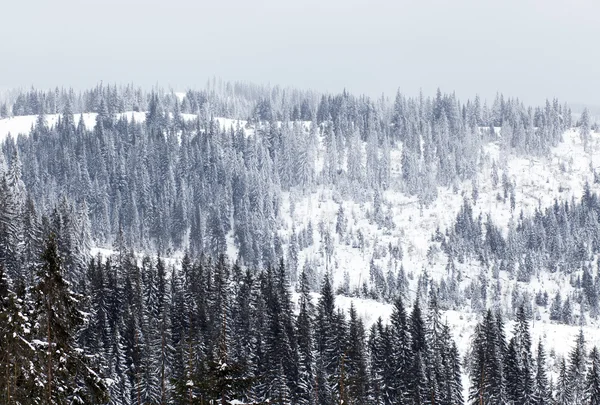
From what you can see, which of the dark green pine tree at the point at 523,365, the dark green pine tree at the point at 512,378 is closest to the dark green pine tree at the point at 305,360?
the dark green pine tree at the point at 512,378

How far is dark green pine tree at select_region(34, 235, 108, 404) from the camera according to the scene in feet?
57.8

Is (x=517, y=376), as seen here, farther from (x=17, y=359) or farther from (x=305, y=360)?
(x=17, y=359)

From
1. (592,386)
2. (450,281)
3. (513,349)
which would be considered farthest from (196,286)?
(450,281)

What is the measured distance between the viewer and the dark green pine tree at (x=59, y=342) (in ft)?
57.8

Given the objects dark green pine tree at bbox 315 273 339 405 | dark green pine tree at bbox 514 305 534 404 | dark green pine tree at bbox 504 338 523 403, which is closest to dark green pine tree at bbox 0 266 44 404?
dark green pine tree at bbox 315 273 339 405

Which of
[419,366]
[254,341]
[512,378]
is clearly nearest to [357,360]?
[419,366]

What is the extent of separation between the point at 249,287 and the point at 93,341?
26.9 m

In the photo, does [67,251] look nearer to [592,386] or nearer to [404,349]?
[404,349]

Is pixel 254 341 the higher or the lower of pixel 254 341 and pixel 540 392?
the higher

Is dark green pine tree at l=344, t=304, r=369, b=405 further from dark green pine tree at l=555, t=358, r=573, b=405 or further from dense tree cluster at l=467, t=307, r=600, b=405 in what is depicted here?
dark green pine tree at l=555, t=358, r=573, b=405

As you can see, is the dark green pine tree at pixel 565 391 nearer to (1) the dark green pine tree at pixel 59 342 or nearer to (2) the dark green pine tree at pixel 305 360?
(2) the dark green pine tree at pixel 305 360

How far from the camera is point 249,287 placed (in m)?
99.5

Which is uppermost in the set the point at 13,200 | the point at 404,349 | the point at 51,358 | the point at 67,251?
the point at 51,358

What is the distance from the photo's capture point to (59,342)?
18.1 m
